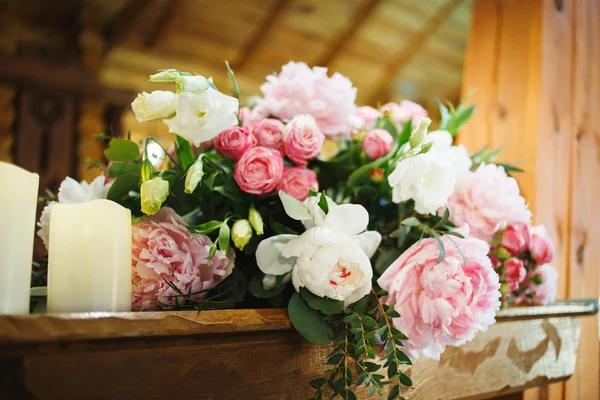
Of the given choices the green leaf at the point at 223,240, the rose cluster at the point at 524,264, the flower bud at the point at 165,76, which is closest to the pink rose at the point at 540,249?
the rose cluster at the point at 524,264

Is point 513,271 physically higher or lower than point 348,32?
lower

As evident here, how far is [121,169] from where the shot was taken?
0.82 metres

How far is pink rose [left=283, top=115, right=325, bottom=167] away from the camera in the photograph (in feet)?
2.65

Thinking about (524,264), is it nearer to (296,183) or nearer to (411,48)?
(296,183)

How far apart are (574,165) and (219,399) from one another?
117 centimetres

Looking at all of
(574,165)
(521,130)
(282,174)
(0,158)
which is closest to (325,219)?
(282,174)

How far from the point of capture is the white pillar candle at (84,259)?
0.56 metres

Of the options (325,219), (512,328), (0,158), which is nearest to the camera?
(325,219)

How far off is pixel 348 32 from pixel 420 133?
3.16 metres

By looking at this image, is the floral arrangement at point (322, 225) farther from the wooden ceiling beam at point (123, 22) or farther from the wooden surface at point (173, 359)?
the wooden ceiling beam at point (123, 22)

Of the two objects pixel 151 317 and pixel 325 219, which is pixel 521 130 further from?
pixel 151 317

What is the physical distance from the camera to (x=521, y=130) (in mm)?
1323

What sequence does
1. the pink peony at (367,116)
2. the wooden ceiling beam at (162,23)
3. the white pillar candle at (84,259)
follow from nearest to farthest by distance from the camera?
1. the white pillar candle at (84,259)
2. the pink peony at (367,116)
3. the wooden ceiling beam at (162,23)

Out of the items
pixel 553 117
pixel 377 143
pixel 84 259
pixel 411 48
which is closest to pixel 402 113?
pixel 377 143
